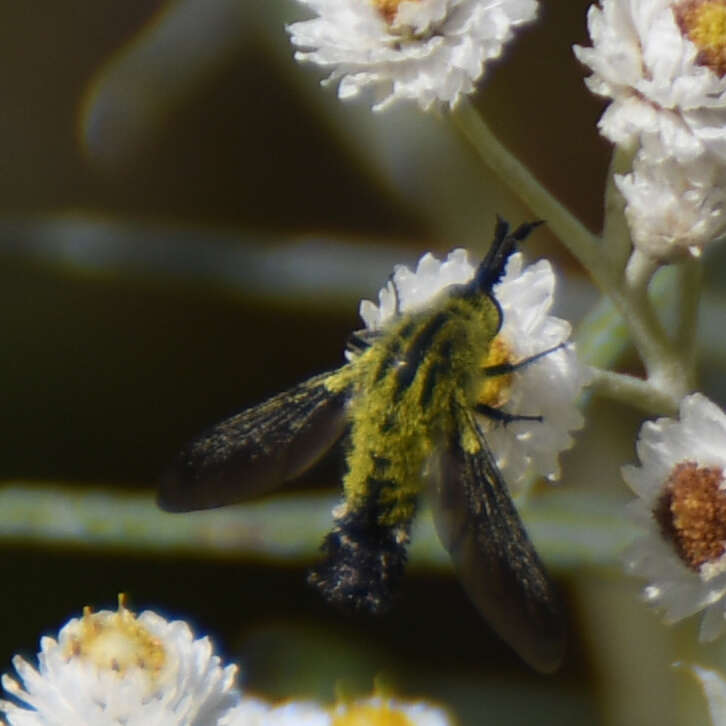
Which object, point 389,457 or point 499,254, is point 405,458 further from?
point 499,254

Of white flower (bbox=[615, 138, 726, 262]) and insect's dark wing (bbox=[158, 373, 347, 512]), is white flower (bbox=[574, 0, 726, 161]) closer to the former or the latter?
white flower (bbox=[615, 138, 726, 262])

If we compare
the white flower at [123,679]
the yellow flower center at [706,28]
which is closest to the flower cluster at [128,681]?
the white flower at [123,679]

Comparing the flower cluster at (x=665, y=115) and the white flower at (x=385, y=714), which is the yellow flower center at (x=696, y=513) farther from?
the white flower at (x=385, y=714)

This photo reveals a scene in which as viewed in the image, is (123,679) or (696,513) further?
(123,679)

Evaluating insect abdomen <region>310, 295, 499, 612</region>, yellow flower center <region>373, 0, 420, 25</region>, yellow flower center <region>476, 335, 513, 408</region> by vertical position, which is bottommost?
insect abdomen <region>310, 295, 499, 612</region>

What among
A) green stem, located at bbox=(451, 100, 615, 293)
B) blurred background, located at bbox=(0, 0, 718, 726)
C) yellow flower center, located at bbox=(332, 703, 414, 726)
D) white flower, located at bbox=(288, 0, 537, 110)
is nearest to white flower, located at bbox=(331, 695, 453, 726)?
yellow flower center, located at bbox=(332, 703, 414, 726)

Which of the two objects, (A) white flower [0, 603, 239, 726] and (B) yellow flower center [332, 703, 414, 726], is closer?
(A) white flower [0, 603, 239, 726]

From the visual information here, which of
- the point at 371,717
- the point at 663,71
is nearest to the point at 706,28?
the point at 663,71
